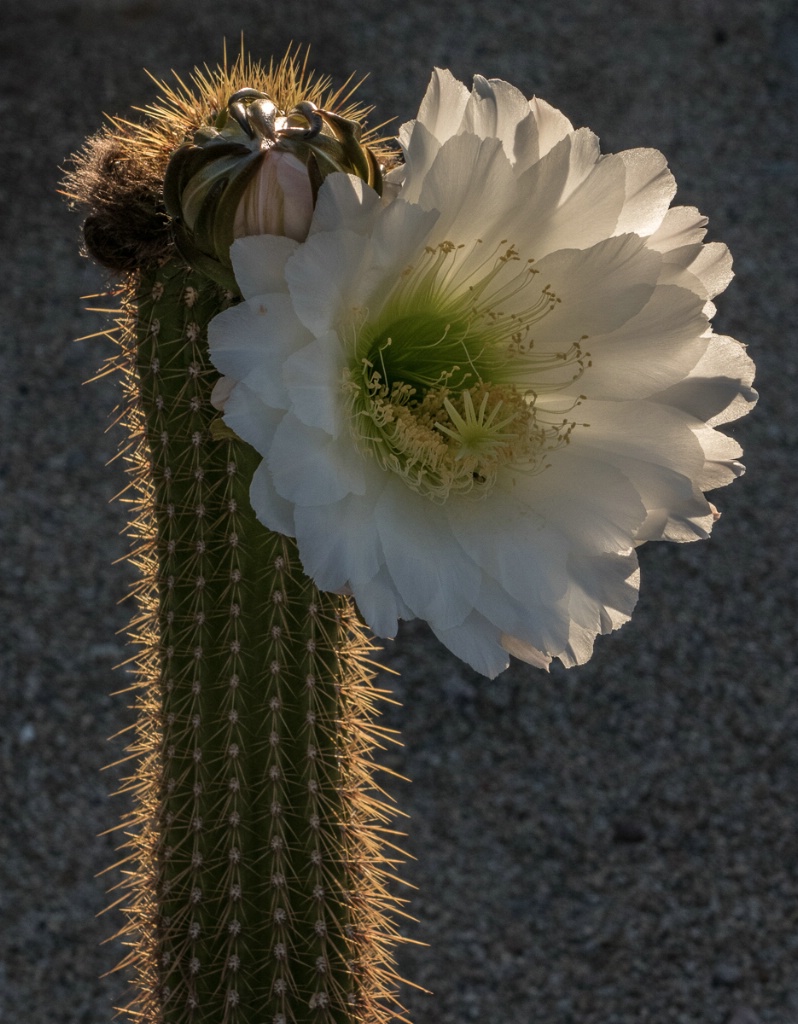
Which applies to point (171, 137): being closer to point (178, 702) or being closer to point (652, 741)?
point (178, 702)

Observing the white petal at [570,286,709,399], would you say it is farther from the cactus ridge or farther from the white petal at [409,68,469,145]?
the cactus ridge

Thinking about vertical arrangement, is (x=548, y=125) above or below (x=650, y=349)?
above

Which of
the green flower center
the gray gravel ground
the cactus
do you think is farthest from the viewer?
the gray gravel ground

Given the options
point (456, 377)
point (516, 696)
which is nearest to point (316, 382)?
point (456, 377)

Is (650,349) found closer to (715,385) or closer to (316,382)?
(715,385)

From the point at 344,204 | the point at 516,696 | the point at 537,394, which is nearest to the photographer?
the point at 344,204

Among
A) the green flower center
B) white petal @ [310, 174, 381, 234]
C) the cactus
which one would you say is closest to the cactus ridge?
the cactus

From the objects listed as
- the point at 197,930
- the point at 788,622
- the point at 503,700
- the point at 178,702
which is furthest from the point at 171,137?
the point at 788,622
